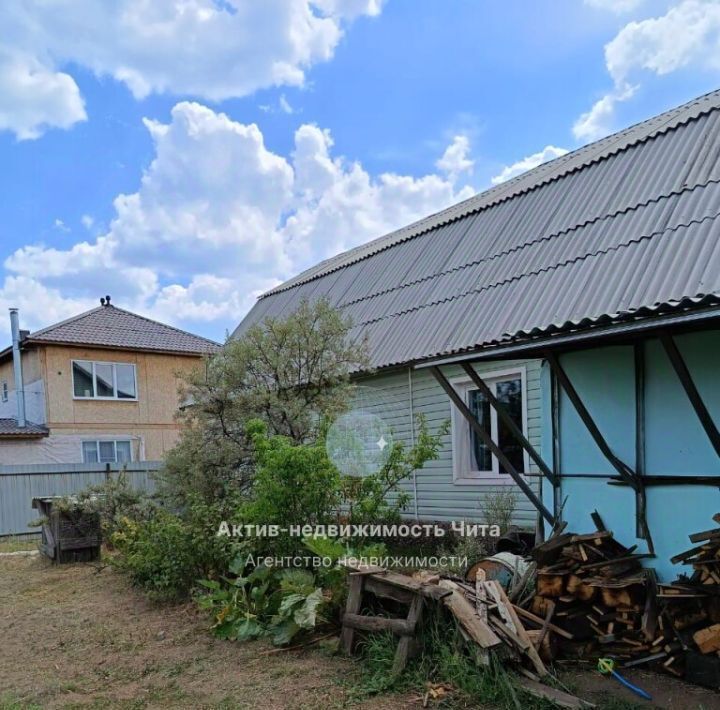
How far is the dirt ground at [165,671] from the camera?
3760 mm

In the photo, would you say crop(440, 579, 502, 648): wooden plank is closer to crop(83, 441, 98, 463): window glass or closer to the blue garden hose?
Result: the blue garden hose

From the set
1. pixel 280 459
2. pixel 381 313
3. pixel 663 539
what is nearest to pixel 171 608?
pixel 280 459

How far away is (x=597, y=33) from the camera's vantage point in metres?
8.79

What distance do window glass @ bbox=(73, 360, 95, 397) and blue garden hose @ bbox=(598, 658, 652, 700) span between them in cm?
1816

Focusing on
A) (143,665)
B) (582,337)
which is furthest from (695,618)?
(143,665)

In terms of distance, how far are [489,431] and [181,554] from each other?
13.9 ft

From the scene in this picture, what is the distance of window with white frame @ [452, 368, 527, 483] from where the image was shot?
7.78m

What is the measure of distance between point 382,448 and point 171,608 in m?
3.26

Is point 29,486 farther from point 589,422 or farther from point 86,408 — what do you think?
point 589,422

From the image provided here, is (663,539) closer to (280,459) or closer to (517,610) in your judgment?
(517,610)

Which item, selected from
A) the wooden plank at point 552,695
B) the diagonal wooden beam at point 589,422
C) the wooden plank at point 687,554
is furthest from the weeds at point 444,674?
the diagonal wooden beam at point 589,422

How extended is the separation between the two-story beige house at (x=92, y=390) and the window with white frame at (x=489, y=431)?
11363 millimetres

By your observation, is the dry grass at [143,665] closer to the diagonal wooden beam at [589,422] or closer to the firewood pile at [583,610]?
the firewood pile at [583,610]

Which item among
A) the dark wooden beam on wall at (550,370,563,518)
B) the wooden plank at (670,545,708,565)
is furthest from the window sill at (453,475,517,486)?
the wooden plank at (670,545,708,565)
